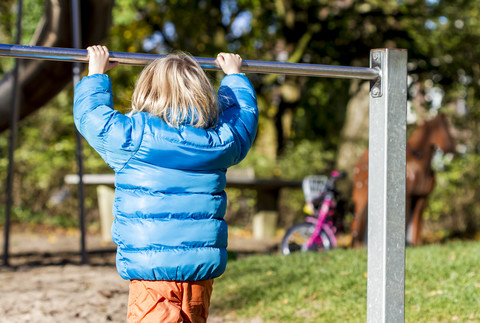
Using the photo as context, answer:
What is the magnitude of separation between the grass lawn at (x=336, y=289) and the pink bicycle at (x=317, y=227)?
4.58 feet

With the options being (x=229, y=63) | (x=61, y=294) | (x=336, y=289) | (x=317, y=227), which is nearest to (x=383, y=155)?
(x=229, y=63)

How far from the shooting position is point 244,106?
99.7 inches

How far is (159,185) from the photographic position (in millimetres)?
2354

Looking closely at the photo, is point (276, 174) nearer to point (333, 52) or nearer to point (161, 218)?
point (333, 52)

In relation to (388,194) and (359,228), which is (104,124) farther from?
(359,228)

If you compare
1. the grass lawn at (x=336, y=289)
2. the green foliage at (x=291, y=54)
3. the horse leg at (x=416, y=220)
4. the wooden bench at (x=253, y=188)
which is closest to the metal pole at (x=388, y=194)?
the grass lawn at (x=336, y=289)

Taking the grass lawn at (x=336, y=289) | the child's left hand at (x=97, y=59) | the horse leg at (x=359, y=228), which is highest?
the child's left hand at (x=97, y=59)

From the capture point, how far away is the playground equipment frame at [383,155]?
7.99 feet

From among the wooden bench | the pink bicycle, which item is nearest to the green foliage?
the wooden bench

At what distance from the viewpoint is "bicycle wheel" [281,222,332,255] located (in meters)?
7.47

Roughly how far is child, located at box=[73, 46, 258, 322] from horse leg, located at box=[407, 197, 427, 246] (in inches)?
235

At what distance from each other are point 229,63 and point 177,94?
30 centimetres

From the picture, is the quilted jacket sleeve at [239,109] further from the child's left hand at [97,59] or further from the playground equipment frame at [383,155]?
the child's left hand at [97,59]

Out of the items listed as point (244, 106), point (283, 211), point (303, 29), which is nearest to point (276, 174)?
point (283, 211)
